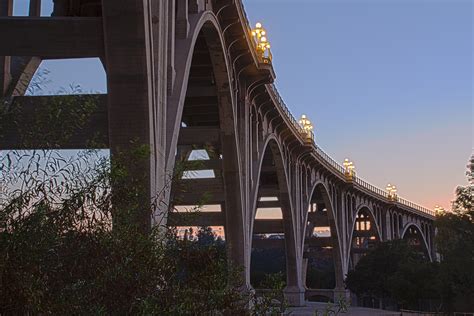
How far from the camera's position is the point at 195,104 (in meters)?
41.1

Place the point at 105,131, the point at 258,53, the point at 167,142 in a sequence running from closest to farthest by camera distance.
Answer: the point at 105,131 → the point at 167,142 → the point at 258,53

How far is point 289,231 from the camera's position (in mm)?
57750

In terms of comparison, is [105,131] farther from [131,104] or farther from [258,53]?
[258,53]

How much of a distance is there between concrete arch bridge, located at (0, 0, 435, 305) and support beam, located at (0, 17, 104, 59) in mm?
24

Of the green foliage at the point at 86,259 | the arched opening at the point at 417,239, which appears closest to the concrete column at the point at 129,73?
the green foliage at the point at 86,259

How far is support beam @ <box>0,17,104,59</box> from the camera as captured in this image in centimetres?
1647

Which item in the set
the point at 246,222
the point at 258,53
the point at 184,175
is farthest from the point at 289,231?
the point at 184,175

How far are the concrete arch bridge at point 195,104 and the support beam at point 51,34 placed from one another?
0.02 meters

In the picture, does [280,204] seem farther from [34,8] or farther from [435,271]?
[34,8]

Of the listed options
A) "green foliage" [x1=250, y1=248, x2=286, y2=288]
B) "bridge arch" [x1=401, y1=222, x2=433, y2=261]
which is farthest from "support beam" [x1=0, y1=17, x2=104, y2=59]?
"green foliage" [x1=250, y1=248, x2=286, y2=288]

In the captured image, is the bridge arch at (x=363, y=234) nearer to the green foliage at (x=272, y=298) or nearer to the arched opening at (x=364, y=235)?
the arched opening at (x=364, y=235)

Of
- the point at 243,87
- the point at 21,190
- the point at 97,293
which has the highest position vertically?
the point at 243,87

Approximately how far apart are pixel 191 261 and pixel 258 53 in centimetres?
2896

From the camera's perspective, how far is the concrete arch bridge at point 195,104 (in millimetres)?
16391
